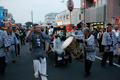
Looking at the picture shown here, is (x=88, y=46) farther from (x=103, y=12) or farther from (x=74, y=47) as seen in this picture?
(x=103, y=12)

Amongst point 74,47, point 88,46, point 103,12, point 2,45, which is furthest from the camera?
point 103,12

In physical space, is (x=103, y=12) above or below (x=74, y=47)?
above

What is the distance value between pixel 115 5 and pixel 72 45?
17494mm

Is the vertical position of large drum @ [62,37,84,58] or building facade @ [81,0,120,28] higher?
building facade @ [81,0,120,28]

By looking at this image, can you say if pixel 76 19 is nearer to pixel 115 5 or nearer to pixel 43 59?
pixel 115 5

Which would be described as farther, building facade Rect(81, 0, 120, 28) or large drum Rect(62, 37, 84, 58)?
building facade Rect(81, 0, 120, 28)

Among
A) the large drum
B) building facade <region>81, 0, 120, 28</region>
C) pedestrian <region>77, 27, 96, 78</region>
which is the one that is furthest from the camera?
building facade <region>81, 0, 120, 28</region>

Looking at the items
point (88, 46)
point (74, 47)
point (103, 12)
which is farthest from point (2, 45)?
point (103, 12)

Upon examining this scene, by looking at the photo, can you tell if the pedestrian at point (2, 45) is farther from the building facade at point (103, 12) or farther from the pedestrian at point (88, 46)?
the building facade at point (103, 12)

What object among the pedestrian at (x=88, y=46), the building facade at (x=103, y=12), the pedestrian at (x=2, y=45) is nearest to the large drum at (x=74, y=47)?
the pedestrian at (x=88, y=46)

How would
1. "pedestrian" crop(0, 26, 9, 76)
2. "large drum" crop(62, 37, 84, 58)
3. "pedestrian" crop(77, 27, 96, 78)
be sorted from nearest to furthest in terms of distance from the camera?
"pedestrian" crop(77, 27, 96, 78), "large drum" crop(62, 37, 84, 58), "pedestrian" crop(0, 26, 9, 76)

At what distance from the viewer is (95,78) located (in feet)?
15.2

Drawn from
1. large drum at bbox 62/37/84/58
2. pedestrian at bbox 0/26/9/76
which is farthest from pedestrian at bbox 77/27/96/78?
pedestrian at bbox 0/26/9/76

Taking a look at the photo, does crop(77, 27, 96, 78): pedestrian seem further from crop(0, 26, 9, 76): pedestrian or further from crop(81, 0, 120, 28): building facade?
crop(81, 0, 120, 28): building facade
